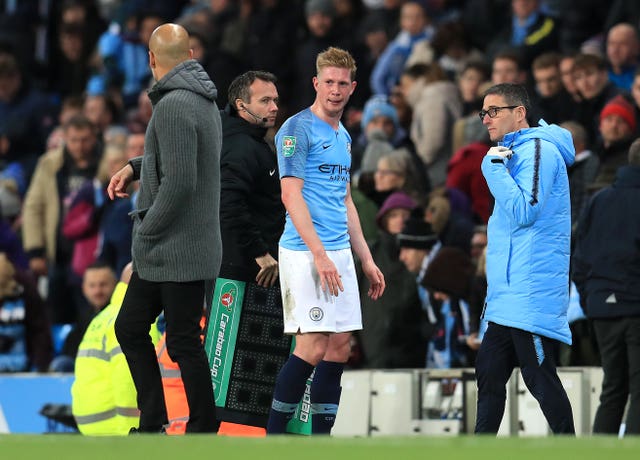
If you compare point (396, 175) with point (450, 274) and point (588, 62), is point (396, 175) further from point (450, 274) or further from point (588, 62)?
point (588, 62)

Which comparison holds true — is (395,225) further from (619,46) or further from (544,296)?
(544,296)

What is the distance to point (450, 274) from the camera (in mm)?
12375

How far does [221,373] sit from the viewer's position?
985 centimetres

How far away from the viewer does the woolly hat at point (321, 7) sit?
1711 centimetres

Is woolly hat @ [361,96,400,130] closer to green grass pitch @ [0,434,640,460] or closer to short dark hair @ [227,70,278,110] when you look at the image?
short dark hair @ [227,70,278,110]

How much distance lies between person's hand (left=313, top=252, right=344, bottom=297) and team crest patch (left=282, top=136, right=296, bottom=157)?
0.59m

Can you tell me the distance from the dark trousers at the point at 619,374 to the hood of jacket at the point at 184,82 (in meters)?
3.29

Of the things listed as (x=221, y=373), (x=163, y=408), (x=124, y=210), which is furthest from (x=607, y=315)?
(x=124, y=210)

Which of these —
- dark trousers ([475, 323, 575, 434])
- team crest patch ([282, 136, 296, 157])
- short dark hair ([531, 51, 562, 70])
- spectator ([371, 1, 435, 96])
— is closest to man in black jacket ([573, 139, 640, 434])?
dark trousers ([475, 323, 575, 434])

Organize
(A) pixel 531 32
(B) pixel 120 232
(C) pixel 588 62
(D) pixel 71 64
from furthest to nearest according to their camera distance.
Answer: (D) pixel 71 64
(A) pixel 531 32
(B) pixel 120 232
(C) pixel 588 62

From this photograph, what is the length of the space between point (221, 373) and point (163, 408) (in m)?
1.29

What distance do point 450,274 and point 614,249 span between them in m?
2.14

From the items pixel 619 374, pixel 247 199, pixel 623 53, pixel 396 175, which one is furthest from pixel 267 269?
pixel 623 53

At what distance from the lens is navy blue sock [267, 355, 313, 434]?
8.95 meters
